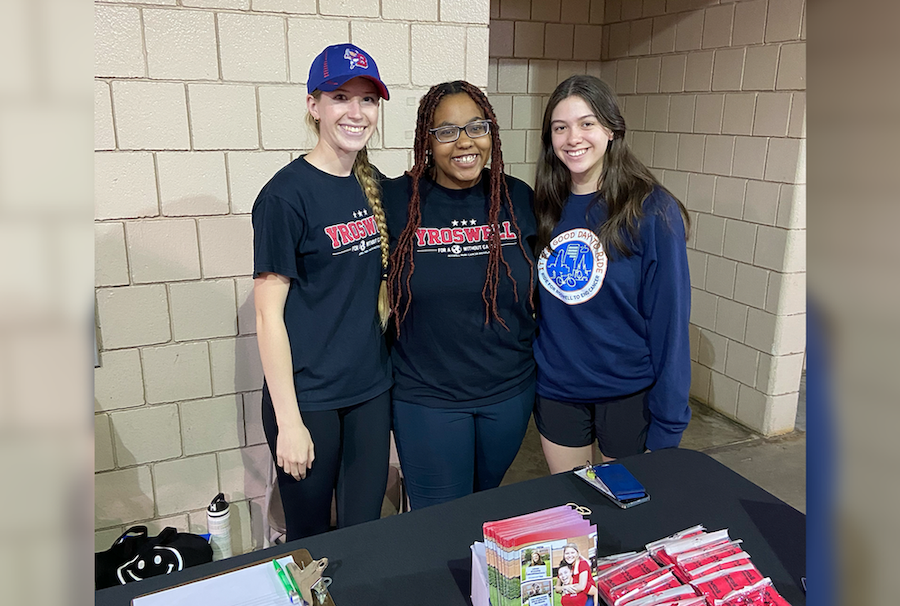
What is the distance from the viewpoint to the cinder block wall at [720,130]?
337cm

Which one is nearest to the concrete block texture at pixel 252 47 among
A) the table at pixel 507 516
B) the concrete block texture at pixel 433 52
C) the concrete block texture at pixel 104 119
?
the concrete block texture at pixel 104 119

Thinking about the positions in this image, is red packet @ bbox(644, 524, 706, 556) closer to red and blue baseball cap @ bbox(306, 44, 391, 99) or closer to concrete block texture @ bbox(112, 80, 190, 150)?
red and blue baseball cap @ bbox(306, 44, 391, 99)

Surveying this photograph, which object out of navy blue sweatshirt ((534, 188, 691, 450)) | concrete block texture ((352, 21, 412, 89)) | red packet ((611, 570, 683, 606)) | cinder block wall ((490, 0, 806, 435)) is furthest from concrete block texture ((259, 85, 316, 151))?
cinder block wall ((490, 0, 806, 435))

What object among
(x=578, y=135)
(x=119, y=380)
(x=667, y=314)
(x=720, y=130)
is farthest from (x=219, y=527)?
(x=720, y=130)

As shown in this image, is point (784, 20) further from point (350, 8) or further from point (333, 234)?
point (333, 234)

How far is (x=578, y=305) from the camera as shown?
75.8 inches

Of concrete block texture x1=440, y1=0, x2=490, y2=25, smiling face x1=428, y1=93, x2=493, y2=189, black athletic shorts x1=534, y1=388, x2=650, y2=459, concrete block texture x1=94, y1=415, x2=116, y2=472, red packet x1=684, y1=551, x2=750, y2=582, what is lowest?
concrete block texture x1=94, y1=415, x2=116, y2=472

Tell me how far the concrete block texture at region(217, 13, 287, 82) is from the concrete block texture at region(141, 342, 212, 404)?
1.00 m

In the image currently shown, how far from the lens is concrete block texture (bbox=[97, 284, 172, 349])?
2.30 m

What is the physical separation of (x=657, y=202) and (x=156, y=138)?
5.46 ft

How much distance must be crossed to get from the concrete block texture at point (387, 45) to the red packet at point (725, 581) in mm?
2006

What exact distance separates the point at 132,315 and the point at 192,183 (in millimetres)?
518

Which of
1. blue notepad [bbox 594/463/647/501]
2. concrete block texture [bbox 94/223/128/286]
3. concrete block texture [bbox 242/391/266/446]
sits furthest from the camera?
concrete block texture [bbox 242/391/266/446]
